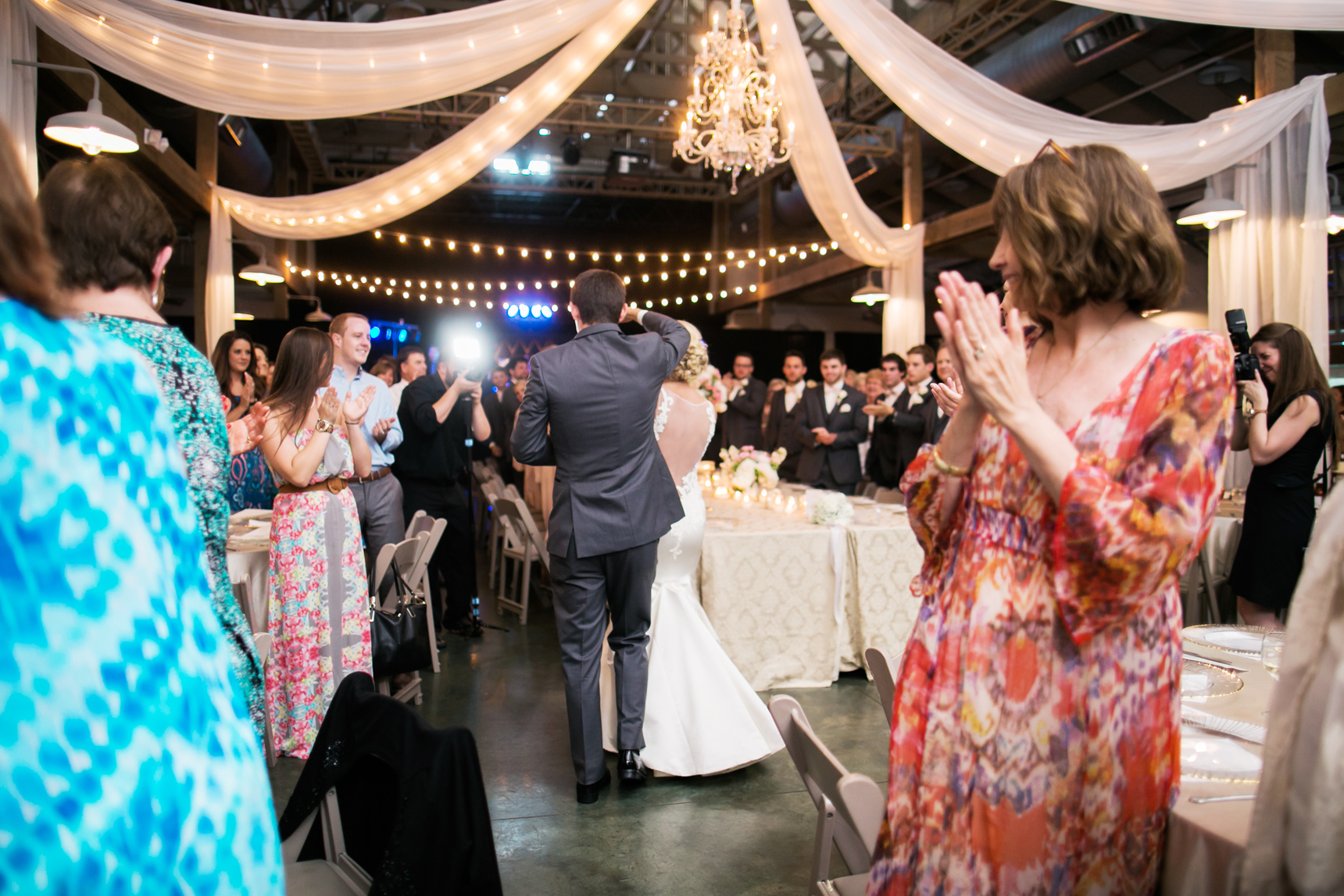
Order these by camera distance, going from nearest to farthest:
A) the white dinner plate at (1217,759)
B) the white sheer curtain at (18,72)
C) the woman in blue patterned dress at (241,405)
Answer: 1. the white dinner plate at (1217,759)
2. the white sheer curtain at (18,72)
3. the woman in blue patterned dress at (241,405)

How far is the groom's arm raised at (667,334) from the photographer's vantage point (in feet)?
9.52

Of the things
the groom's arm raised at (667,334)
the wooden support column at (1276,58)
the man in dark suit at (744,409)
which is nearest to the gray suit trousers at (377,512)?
the groom's arm raised at (667,334)

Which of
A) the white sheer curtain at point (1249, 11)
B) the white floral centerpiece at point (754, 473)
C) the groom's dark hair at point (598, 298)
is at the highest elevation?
the white sheer curtain at point (1249, 11)

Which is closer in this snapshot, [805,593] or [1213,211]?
[805,593]

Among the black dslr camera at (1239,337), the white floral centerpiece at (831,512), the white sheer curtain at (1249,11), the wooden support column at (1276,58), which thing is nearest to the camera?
the black dslr camera at (1239,337)

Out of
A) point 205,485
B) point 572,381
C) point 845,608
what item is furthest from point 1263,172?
A: point 205,485

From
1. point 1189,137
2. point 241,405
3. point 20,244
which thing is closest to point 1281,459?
point 1189,137

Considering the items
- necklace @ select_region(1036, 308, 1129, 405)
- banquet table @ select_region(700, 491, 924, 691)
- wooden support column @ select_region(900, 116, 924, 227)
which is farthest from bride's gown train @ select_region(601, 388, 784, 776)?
wooden support column @ select_region(900, 116, 924, 227)

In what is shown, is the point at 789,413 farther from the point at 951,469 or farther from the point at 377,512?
the point at 951,469

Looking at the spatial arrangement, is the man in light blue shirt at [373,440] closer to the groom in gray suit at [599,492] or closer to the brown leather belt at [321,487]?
the brown leather belt at [321,487]

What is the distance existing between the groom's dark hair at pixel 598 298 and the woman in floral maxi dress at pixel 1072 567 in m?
1.80

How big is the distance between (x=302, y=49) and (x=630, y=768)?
121 inches

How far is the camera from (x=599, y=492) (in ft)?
9.05

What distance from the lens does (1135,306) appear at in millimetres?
1118
